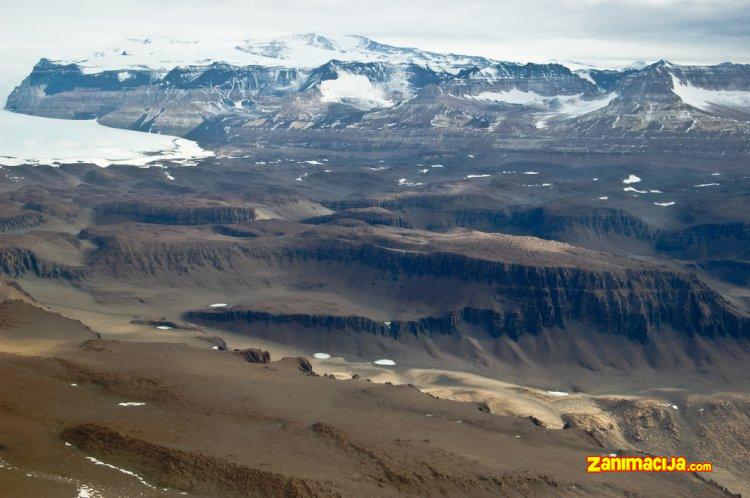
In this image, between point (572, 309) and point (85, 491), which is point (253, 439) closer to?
point (85, 491)

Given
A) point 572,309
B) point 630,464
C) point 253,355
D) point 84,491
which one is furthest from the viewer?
point 572,309

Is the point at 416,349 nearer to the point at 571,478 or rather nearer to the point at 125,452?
the point at 571,478

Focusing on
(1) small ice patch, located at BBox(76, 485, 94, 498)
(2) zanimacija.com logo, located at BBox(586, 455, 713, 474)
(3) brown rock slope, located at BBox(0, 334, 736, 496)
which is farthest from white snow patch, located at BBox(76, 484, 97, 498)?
(2) zanimacija.com logo, located at BBox(586, 455, 713, 474)

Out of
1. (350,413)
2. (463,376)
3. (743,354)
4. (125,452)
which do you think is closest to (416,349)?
(463,376)

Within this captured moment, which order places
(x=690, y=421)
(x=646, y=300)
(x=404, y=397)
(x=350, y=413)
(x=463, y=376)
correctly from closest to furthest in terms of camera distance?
1. (x=350, y=413)
2. (x=404, y=397)
3. (x=690, y=421)
4. (x=463, y=376)
5. (x=646, y=300)

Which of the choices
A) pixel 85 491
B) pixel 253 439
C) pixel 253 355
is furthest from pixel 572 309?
pixel 85 491

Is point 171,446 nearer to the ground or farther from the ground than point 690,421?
farther from the ground

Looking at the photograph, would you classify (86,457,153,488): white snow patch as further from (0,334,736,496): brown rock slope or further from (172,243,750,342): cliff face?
(172,243,750,342): cliff face

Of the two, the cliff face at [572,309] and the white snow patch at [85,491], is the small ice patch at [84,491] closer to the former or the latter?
the white snow patch at [85,491]

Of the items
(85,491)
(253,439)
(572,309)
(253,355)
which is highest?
(85,491)

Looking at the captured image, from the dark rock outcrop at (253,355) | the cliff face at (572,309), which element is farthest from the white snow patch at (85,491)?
the cliff face at (572,309)

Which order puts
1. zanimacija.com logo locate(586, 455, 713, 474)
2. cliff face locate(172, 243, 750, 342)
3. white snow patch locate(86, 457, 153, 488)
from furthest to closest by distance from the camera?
cliff face locate(172, 243, 750, 342)
zanimacija.com logo locate(586, 455, 713, 474)
white snow patch locate(86, 457, 153, 488)
